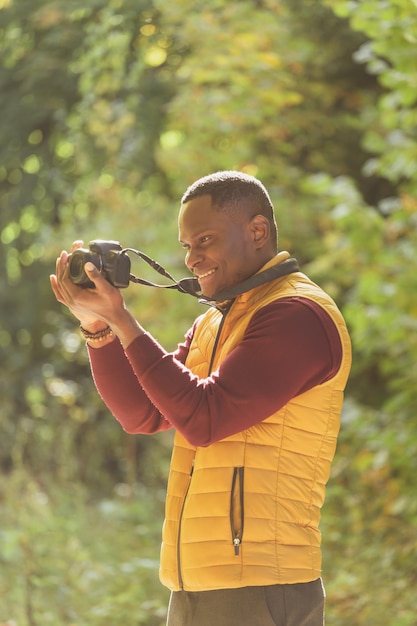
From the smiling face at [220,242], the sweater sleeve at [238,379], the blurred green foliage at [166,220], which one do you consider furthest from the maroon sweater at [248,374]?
the blurred green foliage at [166,220]

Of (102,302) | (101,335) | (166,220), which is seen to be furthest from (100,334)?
(166,220)

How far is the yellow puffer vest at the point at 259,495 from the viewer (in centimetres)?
158

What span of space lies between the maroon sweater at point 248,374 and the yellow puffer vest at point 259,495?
0.14 ft

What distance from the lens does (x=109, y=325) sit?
1.66m

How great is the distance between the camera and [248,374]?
1549 millimetres

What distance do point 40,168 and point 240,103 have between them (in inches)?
62.1

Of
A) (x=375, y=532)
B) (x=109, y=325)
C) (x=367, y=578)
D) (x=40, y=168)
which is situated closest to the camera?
(x=109, y=325)

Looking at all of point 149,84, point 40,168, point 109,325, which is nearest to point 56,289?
point 109,325

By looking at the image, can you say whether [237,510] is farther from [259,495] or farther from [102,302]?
[102,302]

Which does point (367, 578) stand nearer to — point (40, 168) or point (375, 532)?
point (375, 532)

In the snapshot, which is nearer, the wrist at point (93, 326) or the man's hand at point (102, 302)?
the man's hand at point (102, 302)

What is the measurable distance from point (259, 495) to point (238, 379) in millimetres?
177

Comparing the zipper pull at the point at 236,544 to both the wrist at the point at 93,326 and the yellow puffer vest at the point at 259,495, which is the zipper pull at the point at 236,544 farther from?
the wrist at the point at 93,326

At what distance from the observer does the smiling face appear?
5.53ft
